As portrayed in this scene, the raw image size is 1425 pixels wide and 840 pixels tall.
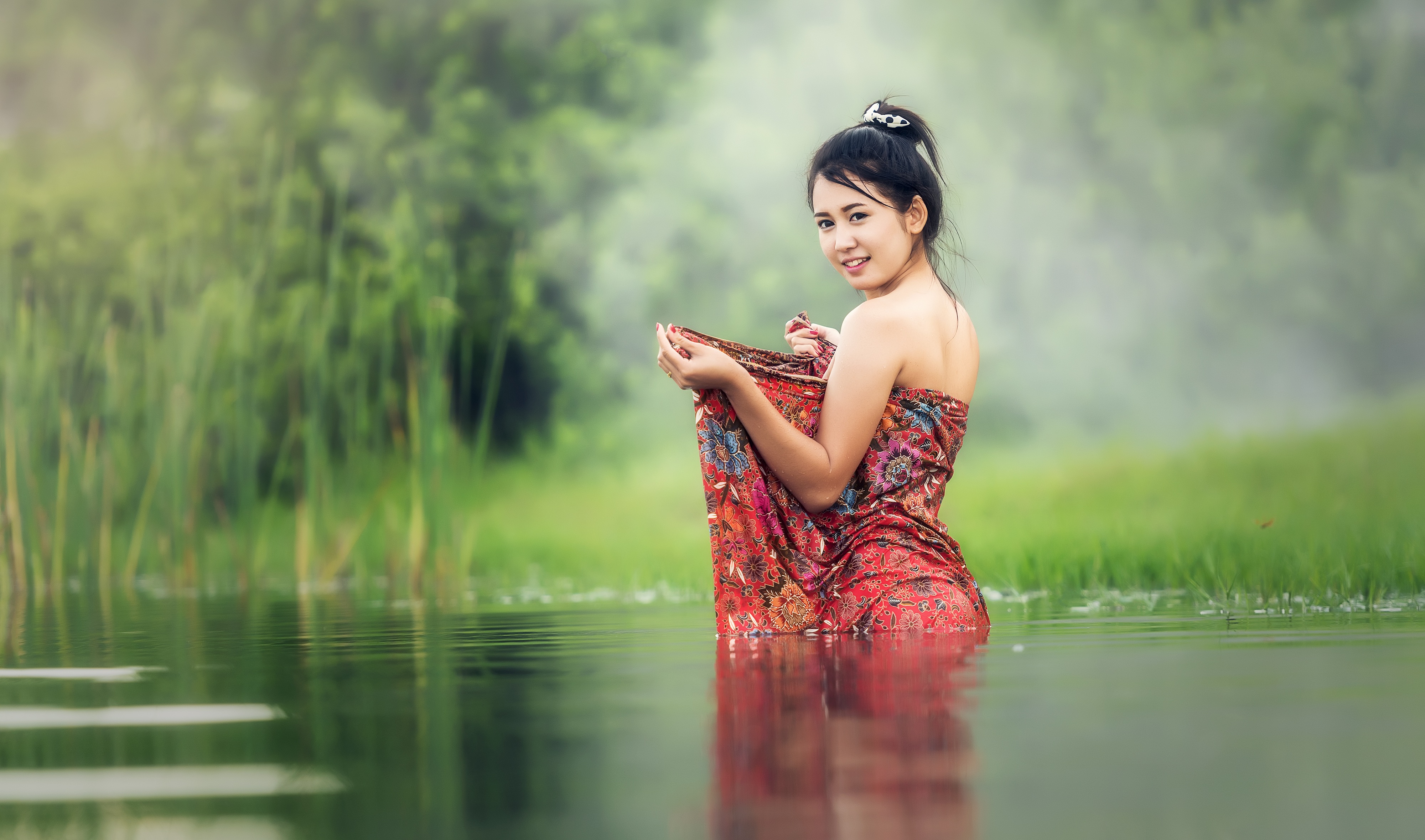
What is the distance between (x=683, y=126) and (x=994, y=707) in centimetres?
1044

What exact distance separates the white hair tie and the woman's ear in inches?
7.0

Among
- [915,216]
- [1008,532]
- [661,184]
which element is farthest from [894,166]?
[661,184]

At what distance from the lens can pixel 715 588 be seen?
256cm

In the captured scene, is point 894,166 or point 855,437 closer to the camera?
point 855,437

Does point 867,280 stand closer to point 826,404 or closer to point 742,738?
point 826,404

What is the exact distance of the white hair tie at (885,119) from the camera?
2.75m

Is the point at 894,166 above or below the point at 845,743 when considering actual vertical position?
above

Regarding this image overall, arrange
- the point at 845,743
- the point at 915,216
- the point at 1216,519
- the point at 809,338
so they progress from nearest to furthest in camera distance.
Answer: the point at 845,743 < the point at 915,216 < the point at 809,338 < the point at 1216,519

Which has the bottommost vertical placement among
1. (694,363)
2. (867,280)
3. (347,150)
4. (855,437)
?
(855,437)

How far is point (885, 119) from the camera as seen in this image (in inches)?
109

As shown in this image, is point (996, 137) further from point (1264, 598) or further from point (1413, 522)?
point (1264, 598)

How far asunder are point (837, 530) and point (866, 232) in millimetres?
594

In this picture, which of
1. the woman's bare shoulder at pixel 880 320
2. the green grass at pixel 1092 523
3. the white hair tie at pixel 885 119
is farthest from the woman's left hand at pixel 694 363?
the green grass at pixel 1092 523

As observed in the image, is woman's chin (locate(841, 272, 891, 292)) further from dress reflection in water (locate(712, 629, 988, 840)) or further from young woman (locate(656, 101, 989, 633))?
dress reflection in water (locate(712, 629, 988, 840))
